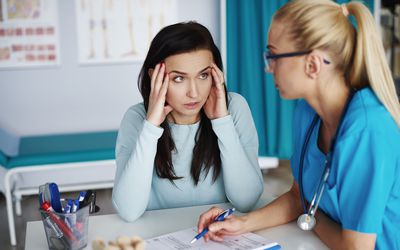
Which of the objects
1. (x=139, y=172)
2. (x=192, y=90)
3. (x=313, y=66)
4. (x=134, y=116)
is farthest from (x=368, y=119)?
(x=134, y=116)

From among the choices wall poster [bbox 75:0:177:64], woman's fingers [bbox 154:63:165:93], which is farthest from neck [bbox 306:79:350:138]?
wall poster [bbox 75:0:177:64]

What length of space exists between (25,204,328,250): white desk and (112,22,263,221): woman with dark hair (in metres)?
0.04

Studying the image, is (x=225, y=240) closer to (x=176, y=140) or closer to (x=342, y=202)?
(x=342, y=202)

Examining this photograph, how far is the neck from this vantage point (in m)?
1.23

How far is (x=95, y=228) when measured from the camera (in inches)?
54.9

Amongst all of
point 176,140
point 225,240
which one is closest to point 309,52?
point 225,240

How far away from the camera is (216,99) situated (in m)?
1.65

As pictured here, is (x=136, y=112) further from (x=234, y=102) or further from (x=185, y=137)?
(x=234, y=102)

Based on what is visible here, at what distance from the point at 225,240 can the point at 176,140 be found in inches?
20.0

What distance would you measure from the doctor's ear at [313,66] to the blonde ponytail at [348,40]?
2 cm

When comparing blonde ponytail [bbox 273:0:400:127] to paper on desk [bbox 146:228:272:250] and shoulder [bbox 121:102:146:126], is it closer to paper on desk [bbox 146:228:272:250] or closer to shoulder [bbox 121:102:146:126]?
paper on desk [bbox 146:228:272:250]

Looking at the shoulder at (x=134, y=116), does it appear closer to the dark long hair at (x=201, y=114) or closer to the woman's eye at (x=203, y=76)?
the dark long hair at (x=201, y=114)

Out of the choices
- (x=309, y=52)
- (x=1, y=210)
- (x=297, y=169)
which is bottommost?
(x=1, y=210)

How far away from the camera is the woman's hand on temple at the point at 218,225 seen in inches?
50.1
